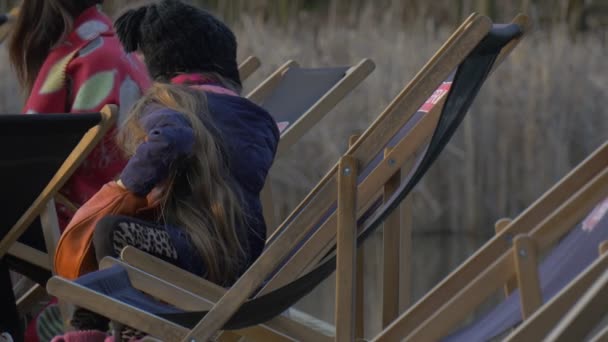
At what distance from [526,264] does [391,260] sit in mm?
1129

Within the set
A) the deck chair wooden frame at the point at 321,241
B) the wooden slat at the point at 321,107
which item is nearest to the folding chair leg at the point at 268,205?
the wooden slat at the point at 321,107

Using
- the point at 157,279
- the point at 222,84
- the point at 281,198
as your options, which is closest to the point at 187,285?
the point at 157,279

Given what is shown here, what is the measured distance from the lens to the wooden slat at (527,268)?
2842 millimetres

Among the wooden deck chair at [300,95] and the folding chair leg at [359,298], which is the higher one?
the wooden deck chair at [300,95]

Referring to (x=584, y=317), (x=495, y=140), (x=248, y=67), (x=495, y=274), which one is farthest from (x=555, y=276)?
(x=495, y=140)

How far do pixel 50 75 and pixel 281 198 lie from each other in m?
3.11

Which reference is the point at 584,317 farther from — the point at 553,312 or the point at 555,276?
the point at 555,276

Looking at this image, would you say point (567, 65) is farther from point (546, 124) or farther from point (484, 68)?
point (484, 68)

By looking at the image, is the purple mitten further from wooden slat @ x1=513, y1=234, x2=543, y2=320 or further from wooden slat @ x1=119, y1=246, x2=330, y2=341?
wooden slat @ x1=513, y1=234, x2=543, y2=320

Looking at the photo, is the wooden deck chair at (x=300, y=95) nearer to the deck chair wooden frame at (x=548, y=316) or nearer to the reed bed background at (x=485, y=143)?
the deck chair wooden frame at (x=548, y=316)

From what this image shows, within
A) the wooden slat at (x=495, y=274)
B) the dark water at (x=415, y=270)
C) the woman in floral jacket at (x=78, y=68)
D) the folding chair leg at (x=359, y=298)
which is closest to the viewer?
the wooden slat at (x=495, y=274)

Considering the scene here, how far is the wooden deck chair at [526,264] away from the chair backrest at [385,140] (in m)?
0.30

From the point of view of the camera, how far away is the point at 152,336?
10.7 ft

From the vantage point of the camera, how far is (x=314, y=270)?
3379mm
